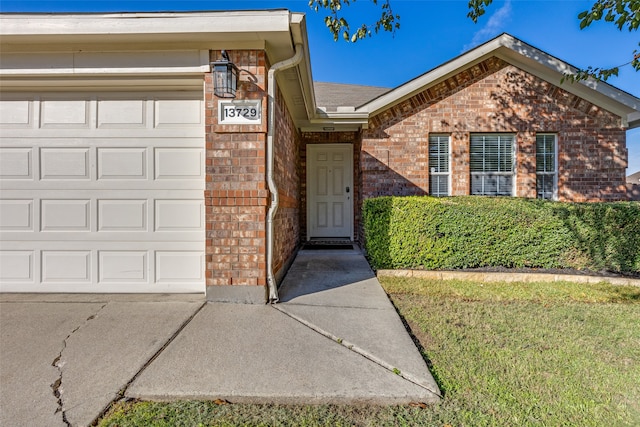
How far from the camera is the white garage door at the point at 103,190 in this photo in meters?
3.55

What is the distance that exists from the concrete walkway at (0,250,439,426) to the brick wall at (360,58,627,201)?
154 inches

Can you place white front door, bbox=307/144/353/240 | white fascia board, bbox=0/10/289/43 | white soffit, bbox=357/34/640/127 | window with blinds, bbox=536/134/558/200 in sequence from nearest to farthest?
white fascia board, bbox=0/10/289/43 < white soffit, bbox=357/34/640/127 < window with blinds, bbox=536/134/558/200 < white front door, bbox=307/144/353/240

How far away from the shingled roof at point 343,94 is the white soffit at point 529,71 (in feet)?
4.35

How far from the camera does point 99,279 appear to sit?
141 inches

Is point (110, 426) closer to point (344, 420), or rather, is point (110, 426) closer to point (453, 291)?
point (344, 420)

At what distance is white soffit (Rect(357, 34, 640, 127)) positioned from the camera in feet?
19.9

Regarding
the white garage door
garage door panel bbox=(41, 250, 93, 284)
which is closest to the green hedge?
the white garage door

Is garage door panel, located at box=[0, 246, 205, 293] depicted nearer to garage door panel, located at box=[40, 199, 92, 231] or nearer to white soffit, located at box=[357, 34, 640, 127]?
garage door panel, located at box=[40, 199, 92, 231]

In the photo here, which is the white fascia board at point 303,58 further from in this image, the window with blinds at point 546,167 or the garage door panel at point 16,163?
the window with blinds at point 546,167

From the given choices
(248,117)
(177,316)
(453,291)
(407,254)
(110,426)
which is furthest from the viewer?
(407,254)

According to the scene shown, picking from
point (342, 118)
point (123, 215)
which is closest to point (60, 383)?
point (123, 215)

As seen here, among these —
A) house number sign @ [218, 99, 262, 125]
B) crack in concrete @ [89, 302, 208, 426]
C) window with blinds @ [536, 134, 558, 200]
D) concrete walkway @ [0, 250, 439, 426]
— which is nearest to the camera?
crack in concrete @ [89, 302, 208, 426]

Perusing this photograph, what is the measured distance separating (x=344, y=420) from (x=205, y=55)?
352 cm

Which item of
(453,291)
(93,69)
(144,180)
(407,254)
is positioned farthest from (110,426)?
(407,254)
